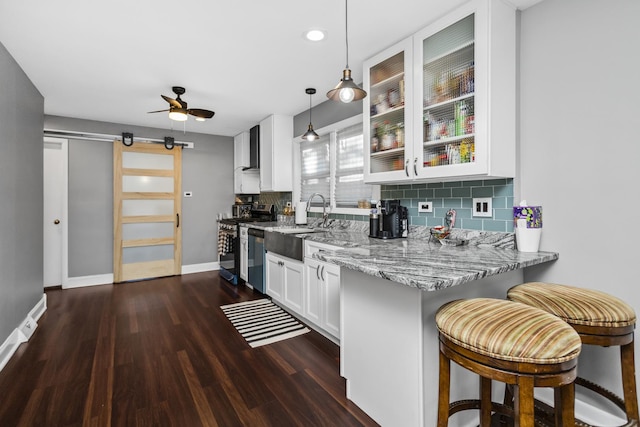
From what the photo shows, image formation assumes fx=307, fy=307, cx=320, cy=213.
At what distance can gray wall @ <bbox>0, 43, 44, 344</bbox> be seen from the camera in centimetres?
241

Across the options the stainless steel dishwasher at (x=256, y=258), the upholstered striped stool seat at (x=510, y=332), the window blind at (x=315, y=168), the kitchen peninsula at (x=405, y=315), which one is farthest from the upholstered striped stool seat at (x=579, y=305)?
the stainless steel dishwasher at (x=256, y=258)

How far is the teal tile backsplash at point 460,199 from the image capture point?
6.67 ft

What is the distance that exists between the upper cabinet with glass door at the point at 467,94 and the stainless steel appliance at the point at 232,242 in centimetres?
309

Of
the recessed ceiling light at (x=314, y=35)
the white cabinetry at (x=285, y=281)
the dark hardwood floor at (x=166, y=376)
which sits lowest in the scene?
the dark hardwood floor at (x=166, y=376)

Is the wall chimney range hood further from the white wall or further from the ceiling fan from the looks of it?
the white wall

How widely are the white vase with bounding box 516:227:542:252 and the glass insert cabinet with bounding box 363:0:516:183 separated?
1.20 ft

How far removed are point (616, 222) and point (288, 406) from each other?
2.05m

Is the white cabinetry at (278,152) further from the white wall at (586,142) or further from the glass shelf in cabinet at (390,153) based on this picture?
the white wall at (586,142)

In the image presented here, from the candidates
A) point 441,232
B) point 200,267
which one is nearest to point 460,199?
point 441,232

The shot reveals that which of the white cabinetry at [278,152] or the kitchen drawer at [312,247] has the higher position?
the white cabinetry at [278,152]

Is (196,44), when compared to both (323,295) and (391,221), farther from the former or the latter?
(323,295)

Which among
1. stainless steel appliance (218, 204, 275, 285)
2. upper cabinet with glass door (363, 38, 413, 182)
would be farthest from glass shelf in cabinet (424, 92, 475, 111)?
stainless steel appliance (218, 204, 275, 285)

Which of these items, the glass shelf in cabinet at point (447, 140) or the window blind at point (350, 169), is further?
the window blind at point (350, 169)

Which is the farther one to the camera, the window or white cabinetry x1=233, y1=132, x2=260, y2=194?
white cabinetry x1=233, y1=132, x2=260, y2=194
